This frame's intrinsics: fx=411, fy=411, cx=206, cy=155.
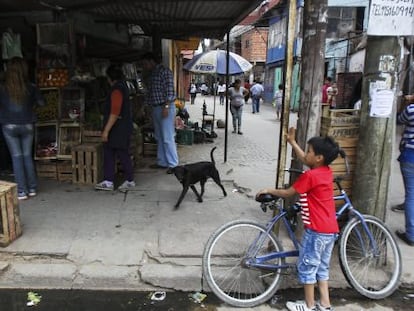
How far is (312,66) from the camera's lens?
4004 mm

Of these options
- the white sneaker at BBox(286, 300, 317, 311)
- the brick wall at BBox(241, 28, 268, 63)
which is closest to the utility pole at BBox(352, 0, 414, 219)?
the white sneaker at BBox(286, 300, 317, 311)

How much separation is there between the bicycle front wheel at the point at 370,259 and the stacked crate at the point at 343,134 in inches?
24.2

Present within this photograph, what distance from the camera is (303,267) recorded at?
3336 mm

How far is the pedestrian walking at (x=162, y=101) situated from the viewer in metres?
6.94

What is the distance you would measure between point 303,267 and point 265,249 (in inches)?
27.4

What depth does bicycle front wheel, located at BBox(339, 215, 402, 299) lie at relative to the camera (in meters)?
3.59

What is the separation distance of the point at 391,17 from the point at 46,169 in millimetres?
5255

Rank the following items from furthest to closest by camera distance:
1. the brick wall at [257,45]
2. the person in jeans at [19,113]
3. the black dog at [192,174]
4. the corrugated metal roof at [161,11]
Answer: the brick wall at [257,45], the corrugated metal roof at [161,11], the black dog at [192,174], the person in jeans at [19,113]

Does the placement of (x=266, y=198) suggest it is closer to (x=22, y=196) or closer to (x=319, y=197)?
(x=319, y=197)

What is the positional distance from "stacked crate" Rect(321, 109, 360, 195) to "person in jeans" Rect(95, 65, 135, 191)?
9.65 ft

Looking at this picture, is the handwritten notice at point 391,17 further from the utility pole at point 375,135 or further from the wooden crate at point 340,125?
the wooden crate at point 340,125

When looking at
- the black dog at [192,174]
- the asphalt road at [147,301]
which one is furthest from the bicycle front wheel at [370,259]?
the black dog at [192,174]

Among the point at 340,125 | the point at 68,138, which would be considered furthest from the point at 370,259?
the point at 68,138

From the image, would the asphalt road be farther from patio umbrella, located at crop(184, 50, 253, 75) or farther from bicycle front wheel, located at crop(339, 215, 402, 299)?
patio umbrella, located at crop(184, 50, 253, 75)
